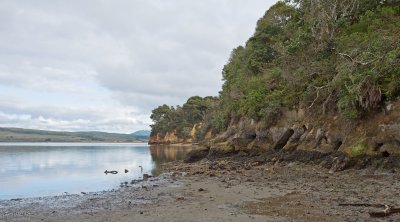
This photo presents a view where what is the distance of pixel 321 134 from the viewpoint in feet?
78.1

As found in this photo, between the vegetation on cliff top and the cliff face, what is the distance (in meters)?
0.68

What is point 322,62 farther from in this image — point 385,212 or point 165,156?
point 165,156

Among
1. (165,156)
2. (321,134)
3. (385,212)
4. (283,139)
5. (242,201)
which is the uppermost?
(321,134)

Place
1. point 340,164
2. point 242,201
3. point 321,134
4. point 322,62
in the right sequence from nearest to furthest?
point 242,201
point 340,164
point 321,134
point 322,62

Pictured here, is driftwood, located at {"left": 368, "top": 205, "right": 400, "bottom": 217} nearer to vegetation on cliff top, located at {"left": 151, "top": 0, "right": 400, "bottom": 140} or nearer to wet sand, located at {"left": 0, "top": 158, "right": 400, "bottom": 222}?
wet sand, located at {"left": 0, "top": 158, "right": 400, "bottom": 222}

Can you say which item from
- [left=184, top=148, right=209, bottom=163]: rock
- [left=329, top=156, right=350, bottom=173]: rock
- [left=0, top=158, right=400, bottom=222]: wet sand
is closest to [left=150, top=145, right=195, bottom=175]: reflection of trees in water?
[left=184, top=148, right=209, bottom=163]: rock

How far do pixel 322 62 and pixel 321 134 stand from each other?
5.81m

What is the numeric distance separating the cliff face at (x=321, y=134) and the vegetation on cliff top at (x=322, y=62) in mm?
679

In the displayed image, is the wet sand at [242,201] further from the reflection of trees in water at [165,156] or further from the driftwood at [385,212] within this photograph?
the reflection of trees in water at [165,156]

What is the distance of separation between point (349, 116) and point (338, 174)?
3692 mm

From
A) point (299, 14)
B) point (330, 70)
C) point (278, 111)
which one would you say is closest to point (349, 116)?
point (330, 70)

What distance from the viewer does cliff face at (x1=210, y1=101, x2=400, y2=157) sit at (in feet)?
62.0

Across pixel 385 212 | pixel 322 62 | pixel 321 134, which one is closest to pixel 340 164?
pixel 321 134

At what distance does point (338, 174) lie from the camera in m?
18.9
